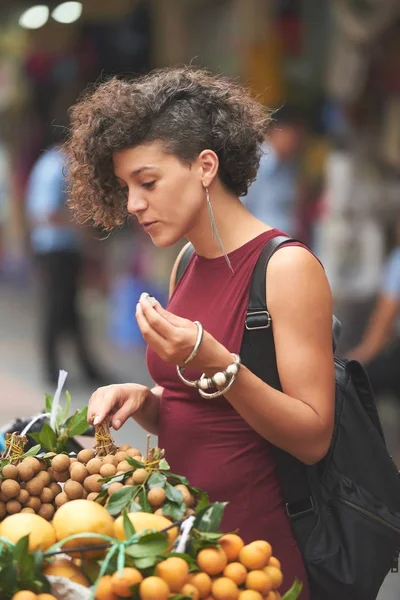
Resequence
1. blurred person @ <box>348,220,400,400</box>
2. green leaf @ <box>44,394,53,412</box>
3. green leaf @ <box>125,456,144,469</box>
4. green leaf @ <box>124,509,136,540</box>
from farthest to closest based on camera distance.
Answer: blurred person @ <box>348,220,400,400</box>
green leaf @ <box>44,394,53,412</box>
green leaf @ <box>125,456,144,469</box>
green leaf @ <box>124,509,136,540</box>

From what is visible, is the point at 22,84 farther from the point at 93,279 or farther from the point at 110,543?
the point at 110,543

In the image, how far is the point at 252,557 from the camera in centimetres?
192

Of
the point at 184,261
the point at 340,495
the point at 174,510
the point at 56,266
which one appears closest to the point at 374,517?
the point at 340,495

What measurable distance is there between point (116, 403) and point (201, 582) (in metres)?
0.68

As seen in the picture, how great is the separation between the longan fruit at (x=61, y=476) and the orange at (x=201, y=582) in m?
0.43

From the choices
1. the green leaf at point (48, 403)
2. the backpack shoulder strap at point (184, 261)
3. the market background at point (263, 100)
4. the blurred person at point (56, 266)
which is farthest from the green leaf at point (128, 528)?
the blurred person at point (56, 266)

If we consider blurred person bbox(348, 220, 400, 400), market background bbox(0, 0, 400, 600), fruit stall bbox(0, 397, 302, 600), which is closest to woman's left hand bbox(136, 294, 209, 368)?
fruit stall bbox(0, 397, 302, 600)

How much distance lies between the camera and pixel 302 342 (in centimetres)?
222

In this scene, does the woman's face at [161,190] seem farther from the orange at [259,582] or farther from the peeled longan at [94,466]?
the orange at [259,582]

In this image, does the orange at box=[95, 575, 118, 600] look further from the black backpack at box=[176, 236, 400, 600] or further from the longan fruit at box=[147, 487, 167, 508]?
the black backpack at box=[176, 236, 400, 600]

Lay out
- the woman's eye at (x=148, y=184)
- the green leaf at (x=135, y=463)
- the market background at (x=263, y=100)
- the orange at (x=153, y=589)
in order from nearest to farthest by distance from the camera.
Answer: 1. the orange at (x=153, y=589)
2. the green leaf at (x=135, y=463)
3. the woman's eye at (x=148, y=184)
4. the market background at (x=263, y=100)

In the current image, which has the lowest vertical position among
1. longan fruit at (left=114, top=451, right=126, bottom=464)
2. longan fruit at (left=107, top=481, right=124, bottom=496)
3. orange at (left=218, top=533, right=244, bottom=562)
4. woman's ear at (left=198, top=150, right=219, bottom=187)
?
orange at (left=218, top=533, right=244, bottom=562)

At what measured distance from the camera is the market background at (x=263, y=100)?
25.9 feet

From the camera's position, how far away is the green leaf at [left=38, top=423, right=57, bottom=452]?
7.56 feet
